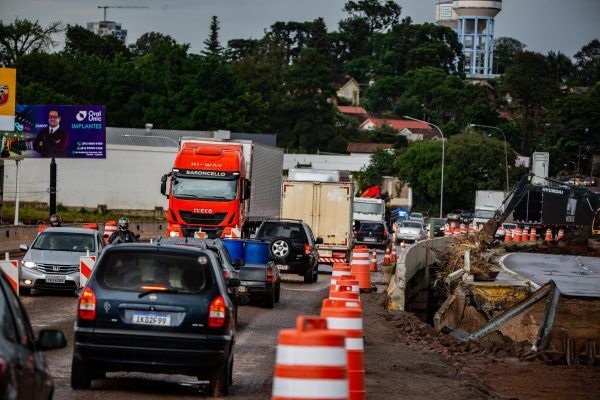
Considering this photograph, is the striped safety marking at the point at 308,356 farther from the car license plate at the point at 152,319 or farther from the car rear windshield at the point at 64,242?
the car rear windshield at the point at 64,242

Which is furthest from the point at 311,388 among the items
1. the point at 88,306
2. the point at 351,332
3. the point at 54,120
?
the point at 54,120

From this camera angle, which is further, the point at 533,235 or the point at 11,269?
the point at 533,235

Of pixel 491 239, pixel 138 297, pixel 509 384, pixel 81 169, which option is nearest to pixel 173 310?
pixel 138 297

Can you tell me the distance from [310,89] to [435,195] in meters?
38.8

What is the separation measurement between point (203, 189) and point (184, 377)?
950 inches

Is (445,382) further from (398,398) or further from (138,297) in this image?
(138,297)

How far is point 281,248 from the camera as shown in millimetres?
33688

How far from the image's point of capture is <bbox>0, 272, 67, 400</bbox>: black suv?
280 inches

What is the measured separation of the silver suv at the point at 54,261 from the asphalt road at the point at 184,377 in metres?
0.28

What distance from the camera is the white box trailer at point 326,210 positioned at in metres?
41.4

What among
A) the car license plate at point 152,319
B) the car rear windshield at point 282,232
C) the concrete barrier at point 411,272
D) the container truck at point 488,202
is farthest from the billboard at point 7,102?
the car license plate at point 152,319

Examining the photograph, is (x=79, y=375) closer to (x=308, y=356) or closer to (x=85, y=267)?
(x=308, y=356)

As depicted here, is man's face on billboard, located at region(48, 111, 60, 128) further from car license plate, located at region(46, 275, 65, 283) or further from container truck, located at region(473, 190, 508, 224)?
car license plate, located at region(46, 275, 65, 283)

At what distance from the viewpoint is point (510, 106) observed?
157 meters
